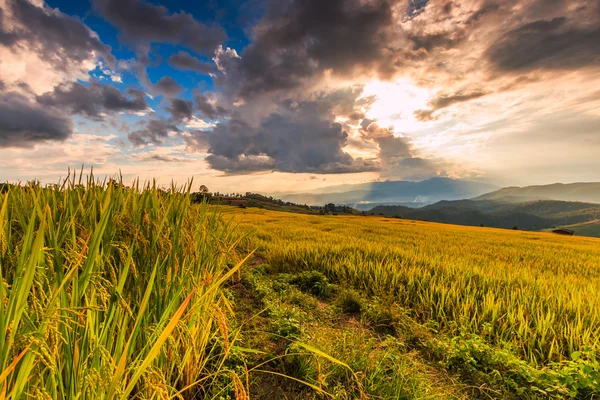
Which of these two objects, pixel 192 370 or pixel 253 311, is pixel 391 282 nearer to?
pixel 253 311

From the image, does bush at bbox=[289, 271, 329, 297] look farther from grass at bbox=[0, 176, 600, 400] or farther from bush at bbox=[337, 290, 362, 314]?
bush at bbox=[337, 290, 362, 314]

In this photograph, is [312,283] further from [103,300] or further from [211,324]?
[103,300]

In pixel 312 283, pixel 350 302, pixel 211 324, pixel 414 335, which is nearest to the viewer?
pixel 211 324

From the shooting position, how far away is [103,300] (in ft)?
5.21

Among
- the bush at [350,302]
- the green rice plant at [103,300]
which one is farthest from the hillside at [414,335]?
the green rice plant at [103,300]

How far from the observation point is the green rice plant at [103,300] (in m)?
1.40

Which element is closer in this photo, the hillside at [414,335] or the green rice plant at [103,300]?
the green rice plant at [103,300]

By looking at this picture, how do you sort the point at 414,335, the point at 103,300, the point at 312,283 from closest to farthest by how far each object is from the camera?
1. the point at 103,300
2. the point at 414,335
3. the point at 312,283

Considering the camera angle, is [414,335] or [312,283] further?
[312,283]

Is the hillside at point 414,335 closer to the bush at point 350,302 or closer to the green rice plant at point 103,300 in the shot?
the bush at point 350,302

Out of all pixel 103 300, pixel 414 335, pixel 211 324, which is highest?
pixel 103 300

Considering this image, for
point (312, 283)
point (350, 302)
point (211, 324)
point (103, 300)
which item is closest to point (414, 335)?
point (350, 302)

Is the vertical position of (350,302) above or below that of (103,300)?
below

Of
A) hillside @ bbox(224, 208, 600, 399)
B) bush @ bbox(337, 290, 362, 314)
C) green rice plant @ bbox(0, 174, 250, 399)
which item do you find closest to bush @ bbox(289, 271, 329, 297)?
hillside @ bbox(224, 208, 600, 399)
